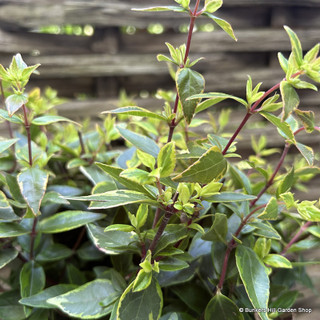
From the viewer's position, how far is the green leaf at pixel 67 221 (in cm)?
41

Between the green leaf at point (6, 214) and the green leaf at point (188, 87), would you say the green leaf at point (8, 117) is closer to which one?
the green leaf at point (6, 214)

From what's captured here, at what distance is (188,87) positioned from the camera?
0.31 metres

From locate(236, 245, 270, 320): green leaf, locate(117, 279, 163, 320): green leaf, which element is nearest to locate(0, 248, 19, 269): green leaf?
locate(117, 279, 163, 320): green leaf

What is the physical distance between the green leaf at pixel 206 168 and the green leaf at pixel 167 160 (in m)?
0.02

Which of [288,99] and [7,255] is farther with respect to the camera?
[7,255]

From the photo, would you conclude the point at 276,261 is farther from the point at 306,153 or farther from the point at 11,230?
the point at 11,230

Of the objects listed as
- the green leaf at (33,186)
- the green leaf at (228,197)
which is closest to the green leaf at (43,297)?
the green leaf at (33,186)

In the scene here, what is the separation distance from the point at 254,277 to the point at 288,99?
183 millimetres

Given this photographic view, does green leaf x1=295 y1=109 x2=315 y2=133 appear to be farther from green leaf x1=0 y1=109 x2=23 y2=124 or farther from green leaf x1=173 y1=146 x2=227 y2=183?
green leaf x1=0 y1=109 x2=23 y2=124

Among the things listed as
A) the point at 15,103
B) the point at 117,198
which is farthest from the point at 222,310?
the point at 15,103

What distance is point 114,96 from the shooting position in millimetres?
1207

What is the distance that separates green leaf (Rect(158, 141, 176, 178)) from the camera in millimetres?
287

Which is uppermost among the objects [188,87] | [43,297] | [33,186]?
[188,87]

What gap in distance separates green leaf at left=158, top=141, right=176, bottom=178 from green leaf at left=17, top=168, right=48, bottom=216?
0.47ft
